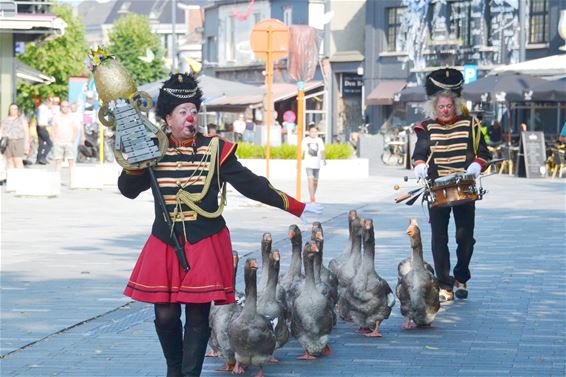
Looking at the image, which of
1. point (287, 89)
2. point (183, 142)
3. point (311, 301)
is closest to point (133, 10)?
point (287, 89)

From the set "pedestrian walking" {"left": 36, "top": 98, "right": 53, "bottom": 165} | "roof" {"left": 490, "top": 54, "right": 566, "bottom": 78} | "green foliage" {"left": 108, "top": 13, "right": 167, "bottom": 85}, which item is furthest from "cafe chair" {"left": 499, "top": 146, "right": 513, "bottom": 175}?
"green foliage" {"left": 108, "top": 13, "right": 167, "bottom": 85}

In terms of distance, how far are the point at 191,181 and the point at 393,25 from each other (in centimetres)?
4749

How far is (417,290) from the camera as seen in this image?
30.5ft

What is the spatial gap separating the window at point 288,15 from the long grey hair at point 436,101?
50.7 metres

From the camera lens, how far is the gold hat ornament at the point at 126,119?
658cm

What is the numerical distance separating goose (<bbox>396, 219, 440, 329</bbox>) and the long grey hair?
1442mm

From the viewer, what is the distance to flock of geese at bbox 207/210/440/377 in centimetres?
757

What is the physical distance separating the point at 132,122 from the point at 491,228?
1170 centimetres

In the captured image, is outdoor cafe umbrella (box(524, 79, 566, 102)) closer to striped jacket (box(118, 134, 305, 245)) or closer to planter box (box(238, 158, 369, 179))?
planter box (box(238, 158, 369, 179))

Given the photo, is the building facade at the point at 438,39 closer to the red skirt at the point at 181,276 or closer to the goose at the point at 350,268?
the goose at the point at 350,268

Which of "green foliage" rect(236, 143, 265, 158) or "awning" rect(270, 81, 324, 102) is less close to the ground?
"awning" rect(270, 81, 324, 102)

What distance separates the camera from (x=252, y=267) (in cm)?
748

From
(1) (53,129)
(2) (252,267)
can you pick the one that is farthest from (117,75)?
(1) (53,129)

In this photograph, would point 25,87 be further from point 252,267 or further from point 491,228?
point 252,267
